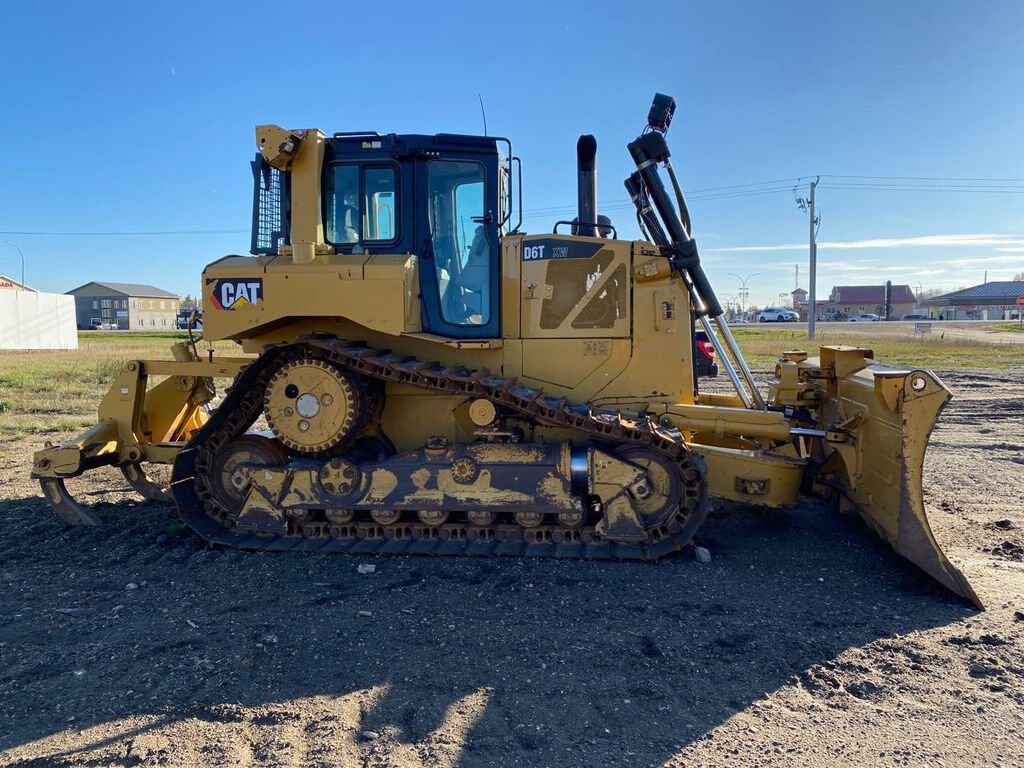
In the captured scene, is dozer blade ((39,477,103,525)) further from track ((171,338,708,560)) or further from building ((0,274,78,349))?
building ((0,274,78,349))

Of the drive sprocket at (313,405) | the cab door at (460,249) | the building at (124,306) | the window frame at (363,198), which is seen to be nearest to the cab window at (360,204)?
the window frame at (363,198)

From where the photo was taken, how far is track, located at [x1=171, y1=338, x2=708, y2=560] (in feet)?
18.0

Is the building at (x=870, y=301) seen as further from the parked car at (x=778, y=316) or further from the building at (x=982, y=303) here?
the parked car at (x=778, y=316)

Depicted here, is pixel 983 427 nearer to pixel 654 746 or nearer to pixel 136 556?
pixel 654 746

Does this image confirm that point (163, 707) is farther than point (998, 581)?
No

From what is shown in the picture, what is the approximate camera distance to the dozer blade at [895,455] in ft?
Result: 15.6

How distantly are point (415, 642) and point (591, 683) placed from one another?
43.8 inches

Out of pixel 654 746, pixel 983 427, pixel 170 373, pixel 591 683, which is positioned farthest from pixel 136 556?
pixel 983 427

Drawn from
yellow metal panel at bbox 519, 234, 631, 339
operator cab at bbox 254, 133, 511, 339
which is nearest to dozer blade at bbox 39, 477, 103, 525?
operator cab at bbox 254, 133, 511, 339

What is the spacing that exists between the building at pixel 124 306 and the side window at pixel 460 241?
97541 mm

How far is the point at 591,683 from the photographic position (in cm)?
372

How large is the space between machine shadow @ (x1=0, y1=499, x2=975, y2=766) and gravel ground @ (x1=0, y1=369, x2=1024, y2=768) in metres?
0.02

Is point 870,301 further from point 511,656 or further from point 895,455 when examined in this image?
point 511,656

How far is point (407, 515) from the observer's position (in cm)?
582
